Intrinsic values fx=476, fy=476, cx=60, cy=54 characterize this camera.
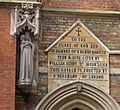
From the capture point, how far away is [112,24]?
34.5ft

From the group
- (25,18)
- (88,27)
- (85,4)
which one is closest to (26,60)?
(25,18)

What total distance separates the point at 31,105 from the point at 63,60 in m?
1.18

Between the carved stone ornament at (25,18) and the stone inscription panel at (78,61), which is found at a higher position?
the carved stone ornament at (25,18)

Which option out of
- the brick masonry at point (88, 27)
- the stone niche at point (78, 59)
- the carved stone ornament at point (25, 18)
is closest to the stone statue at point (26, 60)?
the carved stone ornament at point (25, 18)

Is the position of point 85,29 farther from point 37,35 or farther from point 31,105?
point 31,105

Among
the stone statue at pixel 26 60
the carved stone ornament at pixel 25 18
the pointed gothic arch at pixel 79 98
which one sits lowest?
the pointed gothic arch at pixel 79 98

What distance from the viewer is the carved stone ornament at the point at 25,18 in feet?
31.4

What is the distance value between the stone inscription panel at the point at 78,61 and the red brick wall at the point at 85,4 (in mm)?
520

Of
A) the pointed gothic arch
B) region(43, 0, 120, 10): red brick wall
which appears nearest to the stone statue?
the pointed gothic arch

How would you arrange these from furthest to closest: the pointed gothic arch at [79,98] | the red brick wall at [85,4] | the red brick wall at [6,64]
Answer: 1. the red brick wall at [85,4]
2. the pointed gothic arch at [79,98]
3. the red brick wall at [6,64]

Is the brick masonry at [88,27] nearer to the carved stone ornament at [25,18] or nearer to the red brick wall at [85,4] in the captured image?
the red brick wall at [85,4]

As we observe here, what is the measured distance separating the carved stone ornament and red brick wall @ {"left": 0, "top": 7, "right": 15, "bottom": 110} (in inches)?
4.8

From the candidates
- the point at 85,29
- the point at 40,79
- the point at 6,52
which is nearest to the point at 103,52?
the point at 85,29

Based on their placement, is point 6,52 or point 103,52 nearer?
point 6,52
